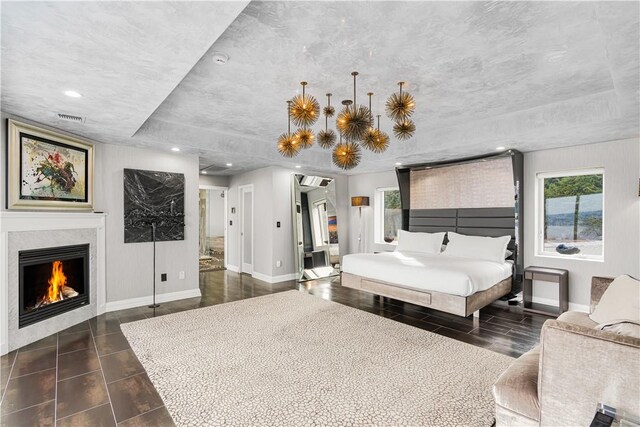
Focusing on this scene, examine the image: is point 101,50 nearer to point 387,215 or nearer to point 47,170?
point 47,170

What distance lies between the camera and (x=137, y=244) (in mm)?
4594

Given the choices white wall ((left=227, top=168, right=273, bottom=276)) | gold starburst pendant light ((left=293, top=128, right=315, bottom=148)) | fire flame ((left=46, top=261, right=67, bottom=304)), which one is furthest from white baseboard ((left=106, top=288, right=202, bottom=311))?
gold starburst pendant light ((left=293, top=128, right=315, bottom=148))

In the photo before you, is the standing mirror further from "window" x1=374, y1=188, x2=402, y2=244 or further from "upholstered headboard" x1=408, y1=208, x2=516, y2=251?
"upholstered headboard" x1=408, y1=208, x2=516, y2=251

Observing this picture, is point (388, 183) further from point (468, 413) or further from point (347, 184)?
point (468, 413)

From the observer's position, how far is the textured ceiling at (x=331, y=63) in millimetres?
1794

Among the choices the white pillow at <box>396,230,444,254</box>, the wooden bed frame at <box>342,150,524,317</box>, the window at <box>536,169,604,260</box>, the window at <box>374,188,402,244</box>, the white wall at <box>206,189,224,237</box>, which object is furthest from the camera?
the white wall at <box>206,189,224,237</box>

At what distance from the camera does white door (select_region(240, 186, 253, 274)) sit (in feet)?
23.0

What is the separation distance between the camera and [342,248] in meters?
7.61

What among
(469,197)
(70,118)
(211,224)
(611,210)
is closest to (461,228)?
(469,197)

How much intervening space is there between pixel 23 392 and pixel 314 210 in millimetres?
5172

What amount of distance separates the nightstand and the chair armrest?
3422 mm

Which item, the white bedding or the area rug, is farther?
the white bedding

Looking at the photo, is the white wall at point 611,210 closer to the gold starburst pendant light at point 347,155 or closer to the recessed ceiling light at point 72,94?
the gold starburst pendant light at point 347,155

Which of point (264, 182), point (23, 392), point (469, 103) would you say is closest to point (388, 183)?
point (264, 182)
